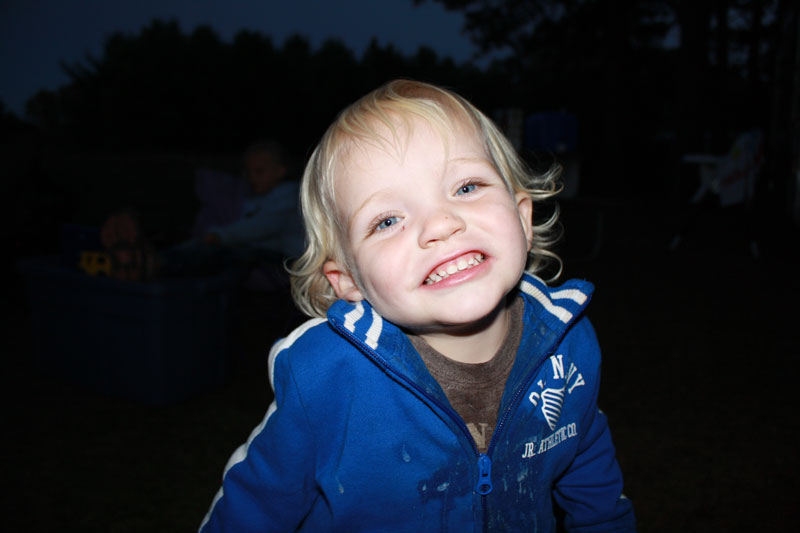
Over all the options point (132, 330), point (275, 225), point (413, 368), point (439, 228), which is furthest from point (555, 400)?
point (275, 225)

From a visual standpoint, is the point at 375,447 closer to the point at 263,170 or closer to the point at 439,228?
the point at 439,228

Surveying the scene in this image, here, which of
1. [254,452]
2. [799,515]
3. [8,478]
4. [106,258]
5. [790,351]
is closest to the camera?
[254,452]

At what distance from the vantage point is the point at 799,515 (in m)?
1.88

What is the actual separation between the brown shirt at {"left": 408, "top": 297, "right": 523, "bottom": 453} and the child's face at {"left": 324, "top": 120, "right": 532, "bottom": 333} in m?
0.08

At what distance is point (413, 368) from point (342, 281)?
0.25 meters

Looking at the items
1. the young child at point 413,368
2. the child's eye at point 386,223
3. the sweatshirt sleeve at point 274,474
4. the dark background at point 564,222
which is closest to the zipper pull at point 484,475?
the young child at point 413,368

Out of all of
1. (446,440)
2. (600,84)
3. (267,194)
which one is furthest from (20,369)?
(600,84)

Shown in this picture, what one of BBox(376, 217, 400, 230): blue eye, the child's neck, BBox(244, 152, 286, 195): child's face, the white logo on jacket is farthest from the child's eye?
BBox(244, 152, 286, 195): child's face

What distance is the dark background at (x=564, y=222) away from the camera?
2088 millimetres

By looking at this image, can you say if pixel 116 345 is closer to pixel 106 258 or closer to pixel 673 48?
pixel 106 258

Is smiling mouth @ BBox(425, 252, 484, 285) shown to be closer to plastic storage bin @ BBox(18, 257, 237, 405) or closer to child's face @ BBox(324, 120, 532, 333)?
child's face @ BBox(324, 120, 532, 333)

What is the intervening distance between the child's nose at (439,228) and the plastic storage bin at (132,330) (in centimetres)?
172

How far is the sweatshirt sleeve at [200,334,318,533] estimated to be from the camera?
939 millimetres

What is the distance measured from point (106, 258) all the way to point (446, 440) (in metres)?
→ 2.00
